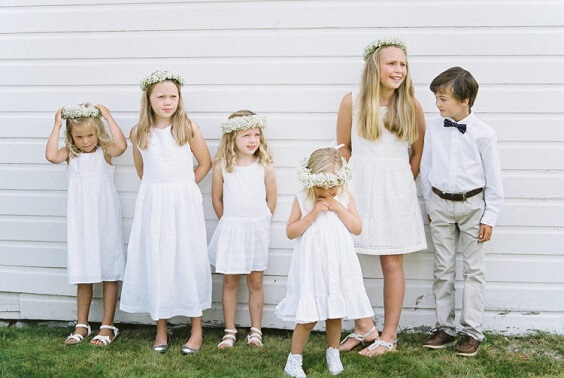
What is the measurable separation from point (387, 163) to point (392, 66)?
2.07 feet

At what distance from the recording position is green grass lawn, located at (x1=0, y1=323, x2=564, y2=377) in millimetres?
4324

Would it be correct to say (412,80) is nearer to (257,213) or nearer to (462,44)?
(462,44)

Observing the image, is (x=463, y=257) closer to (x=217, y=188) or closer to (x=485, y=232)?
(x=485, y=232)

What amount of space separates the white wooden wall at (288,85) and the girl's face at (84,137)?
0.28 meters

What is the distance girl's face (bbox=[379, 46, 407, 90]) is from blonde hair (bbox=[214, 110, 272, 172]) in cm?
91

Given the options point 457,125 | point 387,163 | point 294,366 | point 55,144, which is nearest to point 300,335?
point 294,366

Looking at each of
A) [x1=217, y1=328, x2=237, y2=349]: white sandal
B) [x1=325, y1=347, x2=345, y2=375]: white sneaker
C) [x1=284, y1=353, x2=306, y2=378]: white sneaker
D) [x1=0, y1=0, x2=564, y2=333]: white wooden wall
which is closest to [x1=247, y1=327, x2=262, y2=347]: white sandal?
[x1=217, y1=328, x2=237, y2=349]: white sandal

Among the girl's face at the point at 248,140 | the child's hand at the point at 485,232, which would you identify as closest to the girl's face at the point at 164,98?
the girl's face at the point at 248,140

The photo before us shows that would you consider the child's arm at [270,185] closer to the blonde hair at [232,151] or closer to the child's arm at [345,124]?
the blonde hair at [232,151]

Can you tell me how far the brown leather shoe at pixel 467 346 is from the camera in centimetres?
454

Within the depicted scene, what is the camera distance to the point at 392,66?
4.51 m

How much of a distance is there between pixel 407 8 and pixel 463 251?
1664mm

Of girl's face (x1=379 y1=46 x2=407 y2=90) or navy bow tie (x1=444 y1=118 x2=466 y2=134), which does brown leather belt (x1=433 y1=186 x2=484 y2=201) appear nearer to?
navy bow tie (x1=444 y1=118 x2=466 y2=134)

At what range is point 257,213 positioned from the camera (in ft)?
15.7
